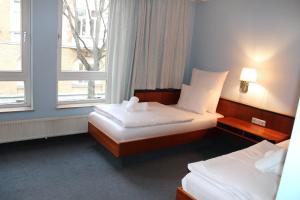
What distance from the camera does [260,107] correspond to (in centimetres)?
347

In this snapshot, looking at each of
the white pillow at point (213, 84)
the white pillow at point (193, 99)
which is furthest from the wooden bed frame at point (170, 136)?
the white pillow at point (193, 99)

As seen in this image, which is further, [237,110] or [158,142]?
[237,110]

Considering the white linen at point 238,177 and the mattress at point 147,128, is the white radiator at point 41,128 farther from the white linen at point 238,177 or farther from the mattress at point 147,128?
the white linen at point 238,177

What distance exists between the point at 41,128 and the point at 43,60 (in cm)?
88

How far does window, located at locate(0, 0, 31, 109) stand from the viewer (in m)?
3.08

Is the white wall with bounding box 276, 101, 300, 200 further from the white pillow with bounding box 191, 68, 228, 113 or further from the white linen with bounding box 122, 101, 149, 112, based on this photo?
the white pillow with bounding box 191, 68, 228, 113

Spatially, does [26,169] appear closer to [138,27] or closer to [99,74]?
[99,74]

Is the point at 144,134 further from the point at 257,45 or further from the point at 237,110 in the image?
the point at 257,45

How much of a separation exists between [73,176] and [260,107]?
2530 mm

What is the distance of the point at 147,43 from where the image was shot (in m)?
3.87

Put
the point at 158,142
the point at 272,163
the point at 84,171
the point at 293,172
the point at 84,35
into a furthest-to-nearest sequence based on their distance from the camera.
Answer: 1. the point at 84,35
2. the point at 158,142
3. the point at 84,171
4. the point at 272,163
5. the point at 293,172

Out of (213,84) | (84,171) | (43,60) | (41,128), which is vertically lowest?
(84,171)

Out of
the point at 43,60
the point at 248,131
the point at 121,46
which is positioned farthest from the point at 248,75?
the point at 43,60

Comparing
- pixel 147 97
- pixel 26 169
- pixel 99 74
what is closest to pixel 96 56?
pixel 99 74
